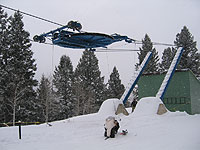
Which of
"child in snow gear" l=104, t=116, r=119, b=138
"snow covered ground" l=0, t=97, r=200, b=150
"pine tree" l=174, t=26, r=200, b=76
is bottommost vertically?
"snow covered ground" l=0, t=97, r=200, b=150

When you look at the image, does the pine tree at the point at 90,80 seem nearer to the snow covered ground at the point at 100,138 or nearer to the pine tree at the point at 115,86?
the pine tree at the point at 115,86

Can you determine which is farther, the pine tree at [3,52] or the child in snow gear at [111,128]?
the pine tree at [3,52]

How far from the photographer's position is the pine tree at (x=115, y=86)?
1844 inches

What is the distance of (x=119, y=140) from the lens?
26.8 ft

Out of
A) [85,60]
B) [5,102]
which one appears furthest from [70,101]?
[5,102]

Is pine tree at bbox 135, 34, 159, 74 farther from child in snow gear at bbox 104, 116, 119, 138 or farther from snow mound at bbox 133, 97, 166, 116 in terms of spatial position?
child in snow gear at bbox 104, 116, 119, 138

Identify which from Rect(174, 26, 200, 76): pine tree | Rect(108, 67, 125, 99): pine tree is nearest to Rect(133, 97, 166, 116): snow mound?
Rect(174, 26, 200, 76): pine tree

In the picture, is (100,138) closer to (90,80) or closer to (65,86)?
(65,86)

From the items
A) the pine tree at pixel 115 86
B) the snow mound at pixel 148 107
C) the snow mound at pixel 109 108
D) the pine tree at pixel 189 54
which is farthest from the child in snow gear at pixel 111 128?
the pine tree at pixel 115 86

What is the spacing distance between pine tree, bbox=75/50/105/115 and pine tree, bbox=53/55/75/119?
170 cm

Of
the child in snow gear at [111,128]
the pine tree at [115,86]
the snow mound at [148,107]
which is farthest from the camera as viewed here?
the pine tree at [115,86]

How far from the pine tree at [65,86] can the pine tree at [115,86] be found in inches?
379

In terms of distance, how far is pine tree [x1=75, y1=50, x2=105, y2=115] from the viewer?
41875mm

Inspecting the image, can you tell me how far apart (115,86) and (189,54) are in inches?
682
